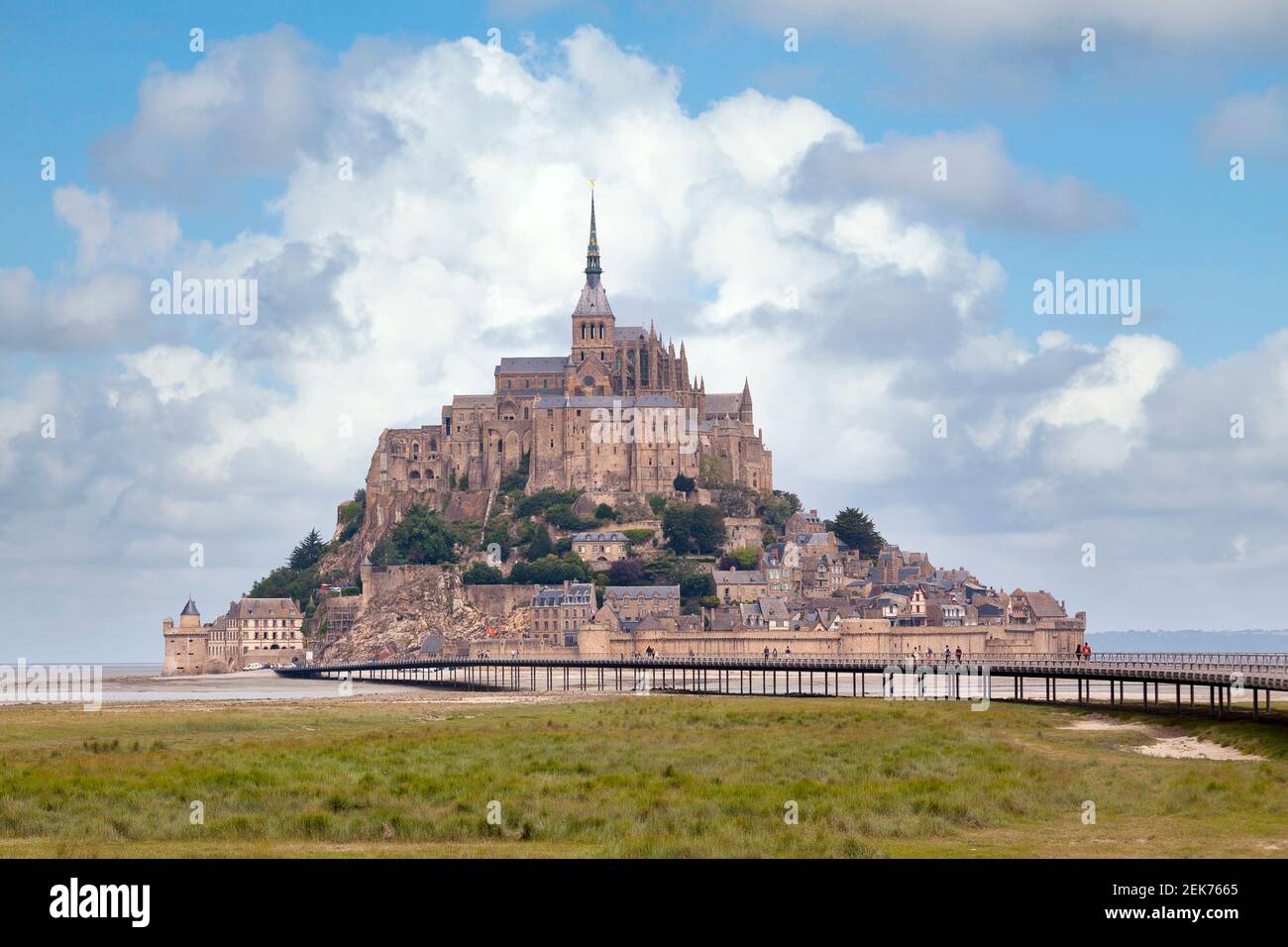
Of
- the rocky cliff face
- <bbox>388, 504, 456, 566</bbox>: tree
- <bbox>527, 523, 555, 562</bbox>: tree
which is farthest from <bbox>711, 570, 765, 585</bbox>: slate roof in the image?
<bbox>388, 504, 456, 566</bbox>: tree

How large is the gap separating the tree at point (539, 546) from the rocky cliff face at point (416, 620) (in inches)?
312

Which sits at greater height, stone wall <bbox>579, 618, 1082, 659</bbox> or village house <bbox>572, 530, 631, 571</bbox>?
village house <bbox>572, 530, 631, 571</bbox>

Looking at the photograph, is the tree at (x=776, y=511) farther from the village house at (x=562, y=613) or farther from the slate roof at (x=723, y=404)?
the village house at (x=562, y=613)

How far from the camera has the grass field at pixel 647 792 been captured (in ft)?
109

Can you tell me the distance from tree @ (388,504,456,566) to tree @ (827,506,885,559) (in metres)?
40.5

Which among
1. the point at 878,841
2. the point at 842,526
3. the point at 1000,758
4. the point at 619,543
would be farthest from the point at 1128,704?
the point at 842,526

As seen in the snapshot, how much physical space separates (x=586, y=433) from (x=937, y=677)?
8418 centimetres

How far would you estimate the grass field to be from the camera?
3309cm

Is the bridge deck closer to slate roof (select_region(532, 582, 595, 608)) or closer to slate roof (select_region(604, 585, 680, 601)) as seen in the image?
slate roof (select_region(532, 582, 595, 608))

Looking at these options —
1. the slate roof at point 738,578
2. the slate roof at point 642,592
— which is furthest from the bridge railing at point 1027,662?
the slate roof at point 738,578

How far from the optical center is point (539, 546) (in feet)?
558

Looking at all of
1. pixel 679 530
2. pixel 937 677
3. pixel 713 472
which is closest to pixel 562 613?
pixel 679 530
